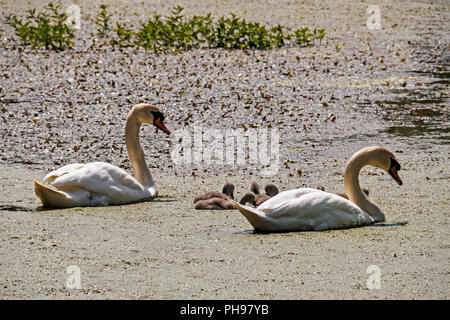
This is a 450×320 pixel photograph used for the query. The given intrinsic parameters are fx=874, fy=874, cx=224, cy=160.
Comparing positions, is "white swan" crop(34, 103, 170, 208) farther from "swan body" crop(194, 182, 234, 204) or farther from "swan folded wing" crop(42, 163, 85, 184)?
"swan body" crop(194, 182, 234, 204)

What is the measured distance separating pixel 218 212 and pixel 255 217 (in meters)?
1.15

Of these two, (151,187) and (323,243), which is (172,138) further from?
(323,243)

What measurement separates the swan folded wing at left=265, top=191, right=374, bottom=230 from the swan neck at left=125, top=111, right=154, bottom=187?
2108 mm

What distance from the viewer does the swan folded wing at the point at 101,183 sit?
835 cm

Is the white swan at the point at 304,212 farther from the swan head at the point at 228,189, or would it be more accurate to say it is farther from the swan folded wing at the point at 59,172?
the swan folded wing at the point at 59,172

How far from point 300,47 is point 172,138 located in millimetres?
8829

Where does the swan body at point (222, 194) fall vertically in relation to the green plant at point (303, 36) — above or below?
below

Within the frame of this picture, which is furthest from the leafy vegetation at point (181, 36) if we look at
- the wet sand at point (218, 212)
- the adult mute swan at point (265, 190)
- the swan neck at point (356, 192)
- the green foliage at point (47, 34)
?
the swan neck at point (356, 192)

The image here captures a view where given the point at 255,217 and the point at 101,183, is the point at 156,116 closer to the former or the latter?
the point at 101,183

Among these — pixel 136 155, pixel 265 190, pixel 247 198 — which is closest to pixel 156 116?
pixel 136 155

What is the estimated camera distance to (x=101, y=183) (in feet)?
27.8

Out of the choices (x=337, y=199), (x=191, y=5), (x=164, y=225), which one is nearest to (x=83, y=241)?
(x=164, y=225)

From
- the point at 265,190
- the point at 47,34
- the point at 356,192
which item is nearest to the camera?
the point at 356,192

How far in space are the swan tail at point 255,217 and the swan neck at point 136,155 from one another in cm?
198
